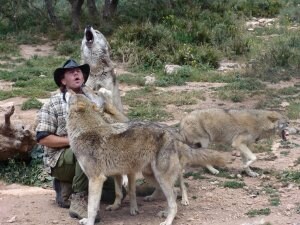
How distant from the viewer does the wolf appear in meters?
7.64

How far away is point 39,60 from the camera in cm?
1535

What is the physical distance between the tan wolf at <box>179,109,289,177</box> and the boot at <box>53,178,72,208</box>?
1902 millimetres

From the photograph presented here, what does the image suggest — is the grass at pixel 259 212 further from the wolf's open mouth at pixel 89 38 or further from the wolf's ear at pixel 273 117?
the wolf's open mouth at pixel 89 38

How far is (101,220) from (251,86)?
7164mm

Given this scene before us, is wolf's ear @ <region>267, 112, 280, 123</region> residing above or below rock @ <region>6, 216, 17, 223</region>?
above

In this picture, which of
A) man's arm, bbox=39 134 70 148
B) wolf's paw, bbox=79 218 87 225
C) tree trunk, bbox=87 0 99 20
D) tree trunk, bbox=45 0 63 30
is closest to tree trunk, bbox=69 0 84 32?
tree trunk, bbox=45 0 63 30

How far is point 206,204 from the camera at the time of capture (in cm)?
635

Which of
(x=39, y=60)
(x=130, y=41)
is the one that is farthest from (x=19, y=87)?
(x=130, y=41)

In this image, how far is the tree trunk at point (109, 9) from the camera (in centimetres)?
→ 1844

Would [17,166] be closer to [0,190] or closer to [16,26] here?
[0,190]

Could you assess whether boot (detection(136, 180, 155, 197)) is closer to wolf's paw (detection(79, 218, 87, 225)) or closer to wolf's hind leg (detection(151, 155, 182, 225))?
wolf's hind leg (detection(151, 155, 182, 225))

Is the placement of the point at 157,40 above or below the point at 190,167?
above

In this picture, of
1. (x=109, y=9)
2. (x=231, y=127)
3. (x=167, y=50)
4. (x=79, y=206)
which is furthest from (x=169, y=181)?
(x=109, y=9)

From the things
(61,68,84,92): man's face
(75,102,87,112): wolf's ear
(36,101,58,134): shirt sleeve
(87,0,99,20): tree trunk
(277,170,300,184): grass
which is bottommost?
(277,170,300,184): grass
